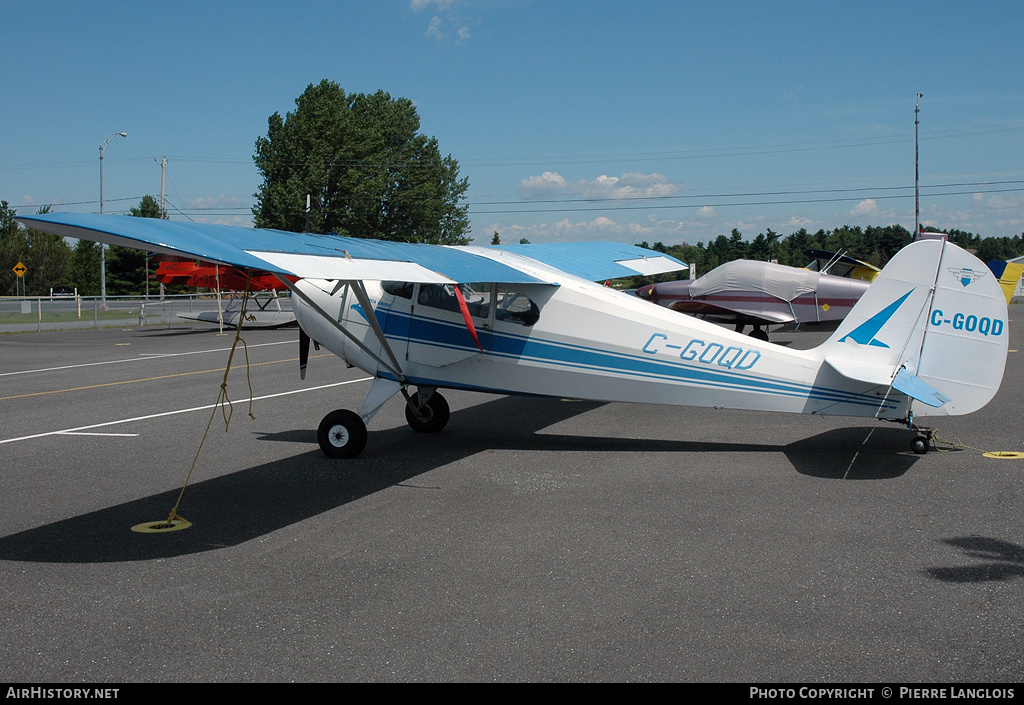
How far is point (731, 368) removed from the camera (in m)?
7.80

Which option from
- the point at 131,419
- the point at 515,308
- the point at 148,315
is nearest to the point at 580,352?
the point at 515,308

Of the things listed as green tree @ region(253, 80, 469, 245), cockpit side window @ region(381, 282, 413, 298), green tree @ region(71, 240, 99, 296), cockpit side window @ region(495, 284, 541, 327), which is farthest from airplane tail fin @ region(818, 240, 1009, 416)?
green tree @ region(71, 240, 99, 296)

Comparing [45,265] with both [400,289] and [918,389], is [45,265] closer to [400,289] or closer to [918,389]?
[400,289]

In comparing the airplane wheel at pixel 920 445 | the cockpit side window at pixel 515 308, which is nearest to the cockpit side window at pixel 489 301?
the cockpit side window at pixel 515 308

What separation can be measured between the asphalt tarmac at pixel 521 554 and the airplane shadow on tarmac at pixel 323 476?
4 centimetres

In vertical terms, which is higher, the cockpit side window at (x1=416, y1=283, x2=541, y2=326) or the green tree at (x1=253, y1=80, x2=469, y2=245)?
the green tree at (x1=253, y1=80, x2=469, y2=245)

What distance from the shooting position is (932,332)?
7387 mm

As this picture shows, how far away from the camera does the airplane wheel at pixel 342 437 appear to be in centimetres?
838

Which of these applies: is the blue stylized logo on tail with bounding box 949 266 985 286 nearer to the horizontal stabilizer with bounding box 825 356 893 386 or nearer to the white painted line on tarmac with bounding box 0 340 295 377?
the horizontal stabilizer with bounding box 825 356 893 386

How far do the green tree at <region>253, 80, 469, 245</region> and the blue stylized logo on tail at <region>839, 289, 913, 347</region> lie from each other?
4312 centimetres

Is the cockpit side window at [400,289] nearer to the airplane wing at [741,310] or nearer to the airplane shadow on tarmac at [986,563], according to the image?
the airplane shadow on tarmac at [986,563]

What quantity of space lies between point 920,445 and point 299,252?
6342 millimetres

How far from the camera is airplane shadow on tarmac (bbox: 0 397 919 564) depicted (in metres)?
5.66

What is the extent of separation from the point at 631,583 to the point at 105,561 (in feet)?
11.7
